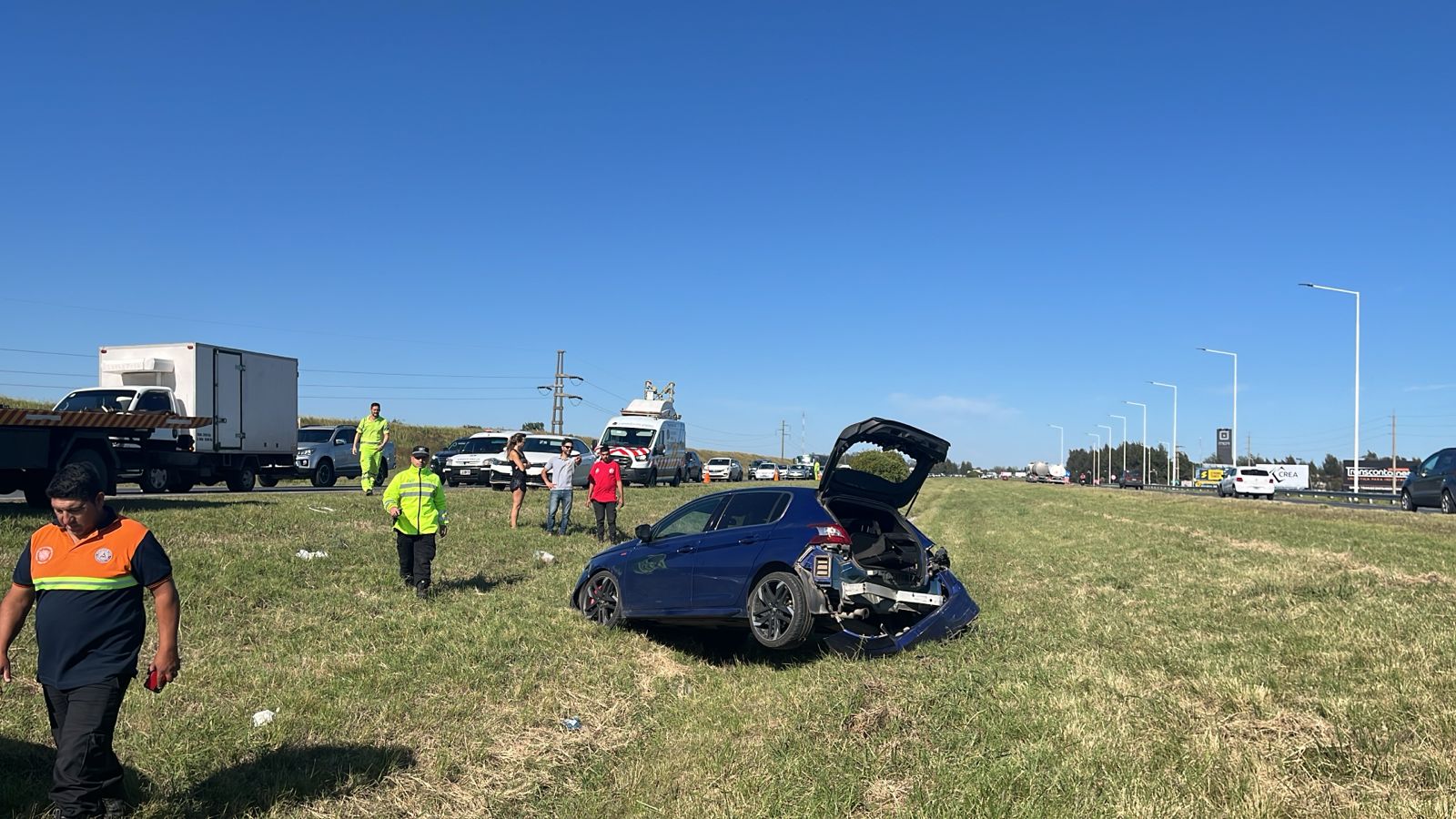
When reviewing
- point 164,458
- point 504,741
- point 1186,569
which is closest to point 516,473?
point 164,458

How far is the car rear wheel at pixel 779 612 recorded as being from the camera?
817 centimetres

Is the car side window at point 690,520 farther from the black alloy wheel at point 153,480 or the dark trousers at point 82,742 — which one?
the black alloy wheel at point 153,480

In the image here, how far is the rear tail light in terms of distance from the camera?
27.6 feet

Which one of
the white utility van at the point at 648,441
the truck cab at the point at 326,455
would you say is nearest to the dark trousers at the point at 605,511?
the truck cab at the point at 326,455

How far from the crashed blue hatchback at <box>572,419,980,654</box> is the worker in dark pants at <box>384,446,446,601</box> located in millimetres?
2408

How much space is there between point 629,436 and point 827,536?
2941cm

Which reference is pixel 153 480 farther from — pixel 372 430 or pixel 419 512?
pixel 419 512

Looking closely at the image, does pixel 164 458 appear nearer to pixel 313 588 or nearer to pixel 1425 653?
pixel 313 588

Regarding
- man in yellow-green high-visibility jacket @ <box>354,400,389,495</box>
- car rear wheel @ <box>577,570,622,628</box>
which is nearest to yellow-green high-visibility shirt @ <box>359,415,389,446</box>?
man in yellow-green high-visibility jacket @ <box>354,400,389,495</box>

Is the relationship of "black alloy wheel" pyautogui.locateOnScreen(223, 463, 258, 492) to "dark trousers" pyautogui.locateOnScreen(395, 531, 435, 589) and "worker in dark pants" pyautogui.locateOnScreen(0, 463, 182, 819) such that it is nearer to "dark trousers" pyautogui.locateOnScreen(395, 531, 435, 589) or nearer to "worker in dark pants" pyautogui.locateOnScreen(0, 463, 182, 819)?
"dark trousers" pyautogui.locateOnScreen(395, 531, 435, 589)

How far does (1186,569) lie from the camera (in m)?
14.9

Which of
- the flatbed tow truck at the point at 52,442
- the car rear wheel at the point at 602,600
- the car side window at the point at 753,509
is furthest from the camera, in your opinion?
the flatbed tow truck at the point at 52,442

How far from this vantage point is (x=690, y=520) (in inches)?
388

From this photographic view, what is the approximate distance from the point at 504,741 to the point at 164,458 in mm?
17102
